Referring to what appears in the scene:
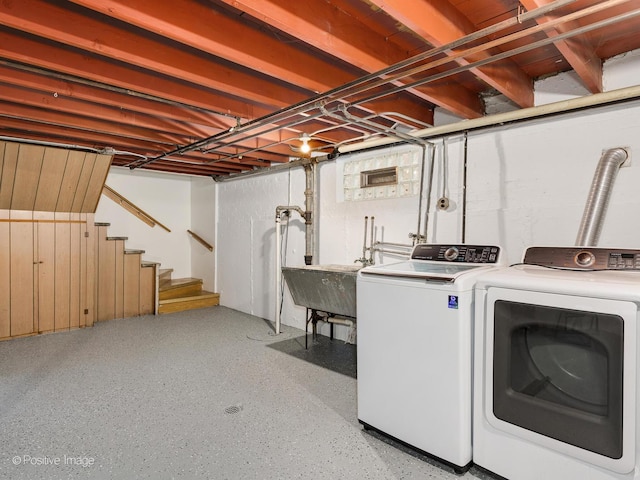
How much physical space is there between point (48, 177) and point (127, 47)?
9.91 feet

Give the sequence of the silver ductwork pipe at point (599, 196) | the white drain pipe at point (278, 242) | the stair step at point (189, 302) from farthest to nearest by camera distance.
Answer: the stair step at point (189, 302)
the white drain pipe at point (278, 242)
the silver ductwork pipe at point (599, 196)

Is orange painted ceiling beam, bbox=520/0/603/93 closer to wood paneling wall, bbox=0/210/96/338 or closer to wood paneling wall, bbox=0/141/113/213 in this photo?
wood paneling wall, bbox=0/141/113/213

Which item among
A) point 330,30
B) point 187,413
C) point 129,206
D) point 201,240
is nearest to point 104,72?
point 330,30

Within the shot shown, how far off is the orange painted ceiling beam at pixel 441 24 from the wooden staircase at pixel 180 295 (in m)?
5.27

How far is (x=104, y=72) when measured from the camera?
234 cm

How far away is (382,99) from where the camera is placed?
9.61ft

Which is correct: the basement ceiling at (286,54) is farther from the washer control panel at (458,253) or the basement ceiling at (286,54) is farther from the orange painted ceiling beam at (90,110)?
the washer control panel at (458,253)

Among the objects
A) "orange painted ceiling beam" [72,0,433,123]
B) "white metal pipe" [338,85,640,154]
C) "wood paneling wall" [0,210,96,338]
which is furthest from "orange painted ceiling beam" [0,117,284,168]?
"orange painted ceiling beam" [72,0,433,123]

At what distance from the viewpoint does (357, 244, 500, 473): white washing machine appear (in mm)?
1911

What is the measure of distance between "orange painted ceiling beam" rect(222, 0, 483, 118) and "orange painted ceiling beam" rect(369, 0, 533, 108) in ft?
0.26

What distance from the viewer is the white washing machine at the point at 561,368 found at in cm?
148

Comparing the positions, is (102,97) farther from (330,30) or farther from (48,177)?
(48,177)

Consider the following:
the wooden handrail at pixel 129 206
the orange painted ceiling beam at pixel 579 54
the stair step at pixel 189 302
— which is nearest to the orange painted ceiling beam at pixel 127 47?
the orange painted ceiling beam at pixel 579 54

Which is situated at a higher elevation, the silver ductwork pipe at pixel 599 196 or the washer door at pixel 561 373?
the silver ductwork pipe at pixel 599 196
